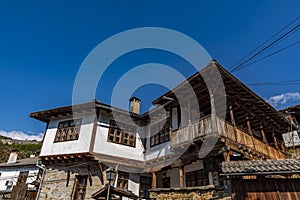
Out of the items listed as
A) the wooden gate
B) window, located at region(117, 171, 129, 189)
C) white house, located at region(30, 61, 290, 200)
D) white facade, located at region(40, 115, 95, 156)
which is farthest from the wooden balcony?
white facade, located at region(40, 115, 95, 156)

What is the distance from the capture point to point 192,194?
9.75m

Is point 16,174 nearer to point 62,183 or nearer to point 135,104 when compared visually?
point 62,183

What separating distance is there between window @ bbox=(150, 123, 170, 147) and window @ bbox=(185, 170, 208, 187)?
7.83 feet

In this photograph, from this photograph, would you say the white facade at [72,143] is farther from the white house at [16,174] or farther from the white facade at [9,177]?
the white facade at [9,177]

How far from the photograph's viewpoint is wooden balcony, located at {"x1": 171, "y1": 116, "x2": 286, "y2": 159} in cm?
978

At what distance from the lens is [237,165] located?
26.5 ft

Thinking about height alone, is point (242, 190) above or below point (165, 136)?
below

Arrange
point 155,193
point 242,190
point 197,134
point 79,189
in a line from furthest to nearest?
1. point 79,189
2. point 155,193
3. point 197,134
4. point 242,190

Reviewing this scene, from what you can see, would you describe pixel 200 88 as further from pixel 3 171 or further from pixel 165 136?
pixel 3 171

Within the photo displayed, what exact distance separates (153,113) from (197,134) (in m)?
4.92

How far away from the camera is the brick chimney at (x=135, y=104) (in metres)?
17.5

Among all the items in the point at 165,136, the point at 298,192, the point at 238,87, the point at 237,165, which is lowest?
the point at 298,192

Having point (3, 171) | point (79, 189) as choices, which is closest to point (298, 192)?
point (79, 189)

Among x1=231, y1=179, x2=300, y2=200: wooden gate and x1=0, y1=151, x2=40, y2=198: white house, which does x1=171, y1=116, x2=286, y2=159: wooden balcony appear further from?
x1=0, y1=151, x2=40, y2=198: white house
